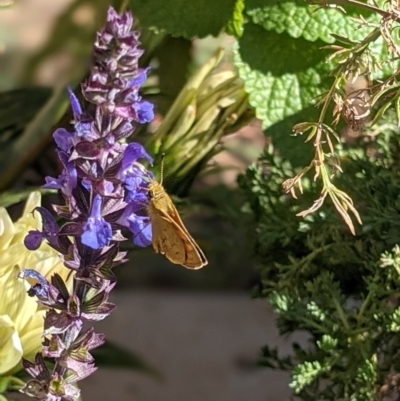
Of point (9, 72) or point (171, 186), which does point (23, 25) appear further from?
point (171, 186)

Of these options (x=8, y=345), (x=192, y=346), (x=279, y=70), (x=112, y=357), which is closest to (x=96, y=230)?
(x=8, y=345)

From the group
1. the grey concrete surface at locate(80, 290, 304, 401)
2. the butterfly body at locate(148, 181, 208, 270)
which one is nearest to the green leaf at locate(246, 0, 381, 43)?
the butterfly body at locate(148, 181, 208, 270)

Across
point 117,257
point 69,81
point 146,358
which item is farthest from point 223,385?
point 117,257

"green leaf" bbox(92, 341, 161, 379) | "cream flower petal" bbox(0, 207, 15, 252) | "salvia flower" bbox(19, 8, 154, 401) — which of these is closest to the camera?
"salvia flower" bbox(19, 8, 154, 401)

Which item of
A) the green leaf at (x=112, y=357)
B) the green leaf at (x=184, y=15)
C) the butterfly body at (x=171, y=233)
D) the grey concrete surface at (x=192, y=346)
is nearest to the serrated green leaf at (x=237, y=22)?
the green leaf at (x=184, y=15)

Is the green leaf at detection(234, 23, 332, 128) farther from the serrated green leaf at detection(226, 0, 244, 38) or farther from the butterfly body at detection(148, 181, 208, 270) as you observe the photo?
the butterfly body at detection(148, 181, 208, 270)

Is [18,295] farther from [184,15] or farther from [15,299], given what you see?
[184,15]

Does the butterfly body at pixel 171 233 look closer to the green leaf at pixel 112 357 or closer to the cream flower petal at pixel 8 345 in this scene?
the cream flower petal at pixel 8 345
